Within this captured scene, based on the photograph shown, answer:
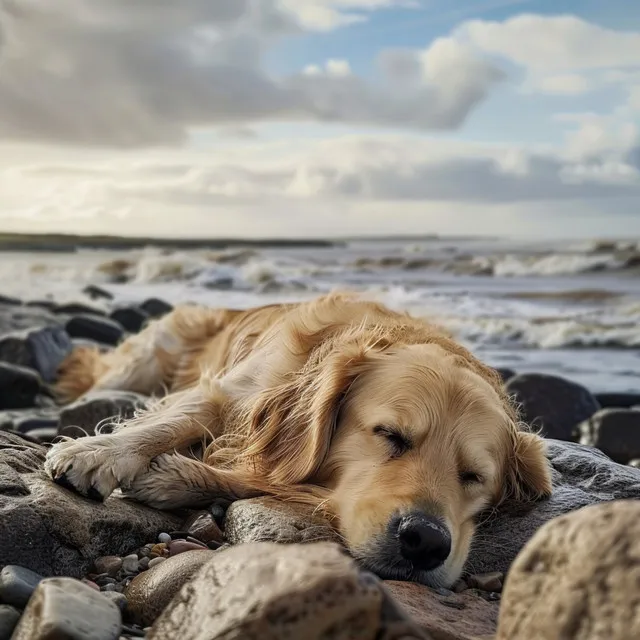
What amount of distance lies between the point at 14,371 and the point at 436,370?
15.7 feet

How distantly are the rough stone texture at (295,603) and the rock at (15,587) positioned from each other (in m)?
0.68

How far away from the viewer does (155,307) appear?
15297mm

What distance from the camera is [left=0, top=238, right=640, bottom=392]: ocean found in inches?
515

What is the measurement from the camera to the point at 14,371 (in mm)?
7555

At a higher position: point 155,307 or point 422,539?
point 422,539

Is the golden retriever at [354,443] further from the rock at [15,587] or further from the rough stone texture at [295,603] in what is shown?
the rough stone texture at [295,603]

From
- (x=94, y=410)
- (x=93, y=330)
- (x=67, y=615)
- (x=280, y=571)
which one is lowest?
(x=93, y=330)

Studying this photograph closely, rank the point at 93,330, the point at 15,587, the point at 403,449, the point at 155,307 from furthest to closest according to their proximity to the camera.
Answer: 1. the point at 155,307
2. the point at 93,330
3. the point at 403,449
4. the point at 15,587

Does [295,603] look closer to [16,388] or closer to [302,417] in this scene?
[302,417]

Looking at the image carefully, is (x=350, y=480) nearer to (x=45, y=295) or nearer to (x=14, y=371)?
(x=14, y=371)

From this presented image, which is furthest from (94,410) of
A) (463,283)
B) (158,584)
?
(463,283)

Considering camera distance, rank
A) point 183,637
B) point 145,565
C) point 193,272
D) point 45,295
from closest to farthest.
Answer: point 183,637 < point 145,565 < point 45,295 < point 193,272

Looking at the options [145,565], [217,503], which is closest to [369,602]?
[145,565]

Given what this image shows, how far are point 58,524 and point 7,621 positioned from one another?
0.63 m
